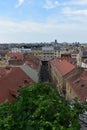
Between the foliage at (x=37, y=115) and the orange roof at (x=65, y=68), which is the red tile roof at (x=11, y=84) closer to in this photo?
the foliage at (x=37, y=115)

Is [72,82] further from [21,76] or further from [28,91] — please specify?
[28,91]

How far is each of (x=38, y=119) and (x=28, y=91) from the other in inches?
177

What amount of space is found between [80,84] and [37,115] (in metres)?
41.0

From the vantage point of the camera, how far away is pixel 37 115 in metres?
26.3

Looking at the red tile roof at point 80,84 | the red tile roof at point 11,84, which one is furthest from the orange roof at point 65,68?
the red tile roof at point 11,84

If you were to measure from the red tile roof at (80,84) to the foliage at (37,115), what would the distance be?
30.4m

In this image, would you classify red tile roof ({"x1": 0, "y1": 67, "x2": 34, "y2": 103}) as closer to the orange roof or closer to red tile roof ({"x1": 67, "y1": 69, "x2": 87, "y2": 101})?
red tile roof ({"x1": 67, "y1": 69, "x2": 87, "y2": 101})

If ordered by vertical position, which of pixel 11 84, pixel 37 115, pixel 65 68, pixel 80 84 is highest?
pixel 37 115

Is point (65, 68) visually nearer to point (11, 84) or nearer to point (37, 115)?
point (11, 84)

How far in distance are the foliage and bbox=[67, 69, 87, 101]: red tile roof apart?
30.4 meters

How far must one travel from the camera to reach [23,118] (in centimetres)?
2706

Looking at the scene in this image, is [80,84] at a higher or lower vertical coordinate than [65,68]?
higher

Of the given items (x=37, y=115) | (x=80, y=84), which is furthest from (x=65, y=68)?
(x=37, y=115)

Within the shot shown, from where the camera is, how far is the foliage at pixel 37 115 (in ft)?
82.7
